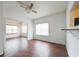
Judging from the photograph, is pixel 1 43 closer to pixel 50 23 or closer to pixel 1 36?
pixel 1 36

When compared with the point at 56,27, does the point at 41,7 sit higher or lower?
higher

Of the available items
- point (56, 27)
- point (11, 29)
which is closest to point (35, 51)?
point (56, 27)

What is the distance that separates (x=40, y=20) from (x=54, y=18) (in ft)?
5.30

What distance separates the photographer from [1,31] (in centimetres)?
282

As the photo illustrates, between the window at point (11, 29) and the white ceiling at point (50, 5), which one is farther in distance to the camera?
the window at point (11, 29)

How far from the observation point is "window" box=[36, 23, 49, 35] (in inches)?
245

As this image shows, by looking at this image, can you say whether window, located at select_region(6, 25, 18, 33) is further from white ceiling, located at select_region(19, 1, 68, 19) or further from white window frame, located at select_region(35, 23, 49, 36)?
white ceiling, located at select_region(19, 1, 68, 19)

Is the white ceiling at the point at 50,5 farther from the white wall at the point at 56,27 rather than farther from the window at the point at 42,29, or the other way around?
the window at the point at 42,29

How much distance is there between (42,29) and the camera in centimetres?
689

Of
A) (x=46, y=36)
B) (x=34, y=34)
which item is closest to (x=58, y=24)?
(x=46, y=36)

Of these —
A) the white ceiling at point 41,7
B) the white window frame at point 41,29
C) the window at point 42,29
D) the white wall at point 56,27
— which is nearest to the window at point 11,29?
the white window frame at point 41,29

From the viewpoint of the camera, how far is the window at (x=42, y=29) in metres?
6.22

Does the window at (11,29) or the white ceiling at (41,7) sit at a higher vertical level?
the white ceiling at (41,7)

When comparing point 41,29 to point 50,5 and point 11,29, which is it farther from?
point 11,29
